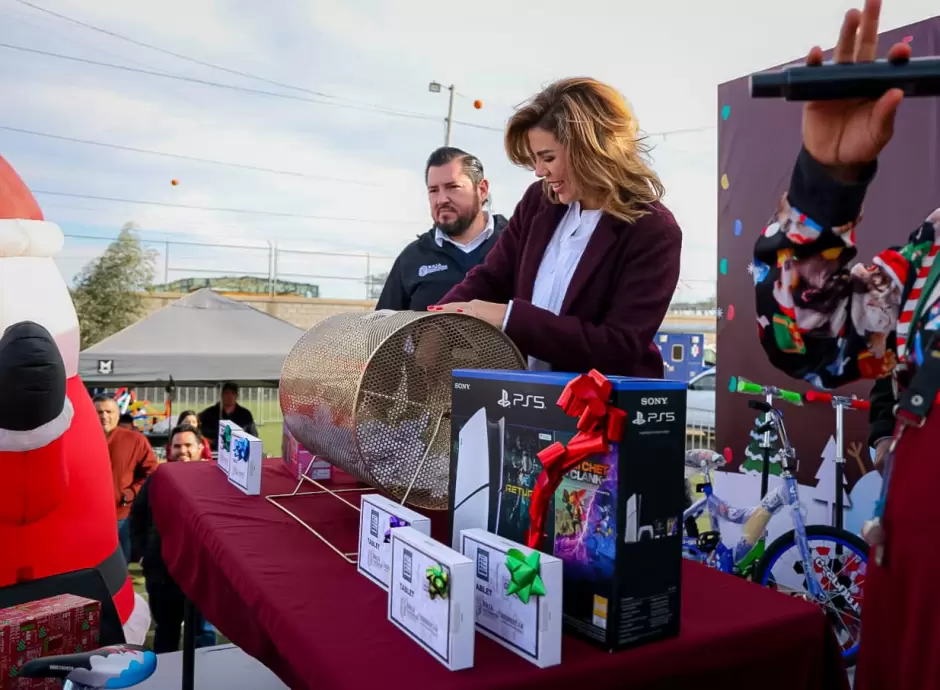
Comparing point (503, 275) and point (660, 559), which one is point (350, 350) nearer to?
point (503, 275)

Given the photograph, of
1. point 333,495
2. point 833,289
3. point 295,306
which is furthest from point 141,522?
point 295,306

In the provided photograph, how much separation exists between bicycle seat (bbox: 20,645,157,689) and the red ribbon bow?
0.70 metres

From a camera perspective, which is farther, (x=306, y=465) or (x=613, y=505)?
(x=306, y=465)

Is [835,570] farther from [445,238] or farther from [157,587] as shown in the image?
[157,587]

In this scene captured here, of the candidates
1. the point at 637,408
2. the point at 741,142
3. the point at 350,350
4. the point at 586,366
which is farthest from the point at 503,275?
the point at 741,142

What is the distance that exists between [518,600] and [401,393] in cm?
48

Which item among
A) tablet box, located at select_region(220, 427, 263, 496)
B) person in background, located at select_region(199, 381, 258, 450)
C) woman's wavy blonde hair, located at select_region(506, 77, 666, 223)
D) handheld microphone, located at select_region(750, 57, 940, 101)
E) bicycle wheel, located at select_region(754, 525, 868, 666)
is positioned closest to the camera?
handheld microphone, located at select_region(750, 57, 940, 101)

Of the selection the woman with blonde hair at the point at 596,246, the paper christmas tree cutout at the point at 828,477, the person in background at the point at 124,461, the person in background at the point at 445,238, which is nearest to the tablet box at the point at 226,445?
the woman with blonde hair at the point at 596,246

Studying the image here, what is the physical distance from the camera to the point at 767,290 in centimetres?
81

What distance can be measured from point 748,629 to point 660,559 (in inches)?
6.3

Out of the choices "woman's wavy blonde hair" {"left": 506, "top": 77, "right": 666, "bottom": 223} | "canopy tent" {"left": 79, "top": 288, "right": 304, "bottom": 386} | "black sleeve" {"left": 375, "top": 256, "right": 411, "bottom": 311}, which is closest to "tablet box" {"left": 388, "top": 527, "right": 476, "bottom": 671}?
"woman's wavy blonde hair" {"left": 506, "top": 77, "right": 666, "bottom": 223}

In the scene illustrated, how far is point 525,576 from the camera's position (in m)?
0.73

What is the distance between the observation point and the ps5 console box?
29.5 inches

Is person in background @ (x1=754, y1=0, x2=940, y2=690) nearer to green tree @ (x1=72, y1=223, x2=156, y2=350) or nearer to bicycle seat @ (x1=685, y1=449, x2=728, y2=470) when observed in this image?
bicycle seat @ (x1=685, y1=449, x2=728, y2=470)
